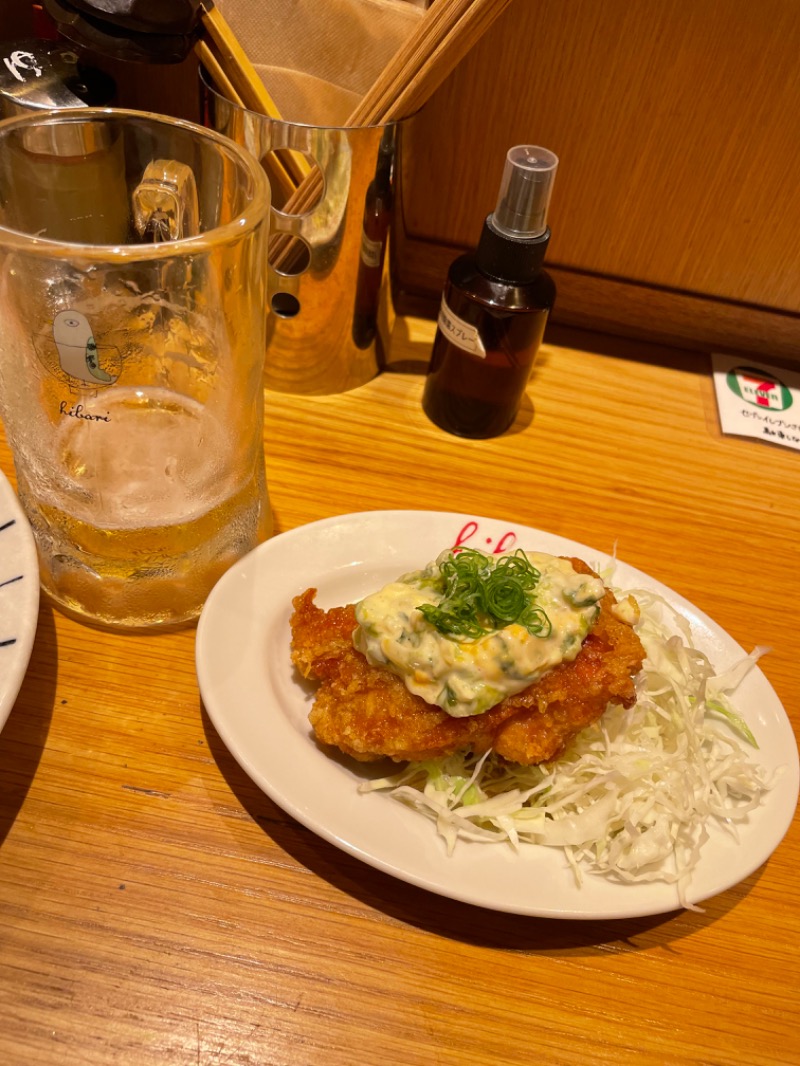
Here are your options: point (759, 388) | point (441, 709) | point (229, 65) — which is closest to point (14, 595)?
point (441, 709)

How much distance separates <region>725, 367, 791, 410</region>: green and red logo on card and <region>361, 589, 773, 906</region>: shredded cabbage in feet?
2.17

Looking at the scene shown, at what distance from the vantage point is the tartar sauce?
2.41ft

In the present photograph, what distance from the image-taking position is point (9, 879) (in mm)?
710

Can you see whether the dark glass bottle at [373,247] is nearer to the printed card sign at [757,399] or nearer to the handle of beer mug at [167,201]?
the handle of beer mug at [167,201]

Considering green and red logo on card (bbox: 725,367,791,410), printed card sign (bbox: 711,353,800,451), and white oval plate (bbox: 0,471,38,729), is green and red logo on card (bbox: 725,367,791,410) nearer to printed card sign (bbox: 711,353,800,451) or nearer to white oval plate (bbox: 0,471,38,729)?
printed card sign (bbox: 711,353,800,451)

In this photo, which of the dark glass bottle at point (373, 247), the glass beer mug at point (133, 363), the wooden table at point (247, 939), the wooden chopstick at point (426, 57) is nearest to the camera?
the wooden table at point (247, 939)

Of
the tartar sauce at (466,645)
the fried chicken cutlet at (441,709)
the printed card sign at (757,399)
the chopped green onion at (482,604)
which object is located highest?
the chopped green onion at (482,604)

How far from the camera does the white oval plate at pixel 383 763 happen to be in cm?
69

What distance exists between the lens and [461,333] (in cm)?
117

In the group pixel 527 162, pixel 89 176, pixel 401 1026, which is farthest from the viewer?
pixel 527 162

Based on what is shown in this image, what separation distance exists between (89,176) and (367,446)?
506 millimetres

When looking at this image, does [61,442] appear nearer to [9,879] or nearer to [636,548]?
[9,879]

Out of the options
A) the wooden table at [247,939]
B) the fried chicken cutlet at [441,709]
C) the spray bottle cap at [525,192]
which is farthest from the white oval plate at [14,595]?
the spray bottle cap at [525,192]

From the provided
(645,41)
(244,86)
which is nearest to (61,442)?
(244,86)
